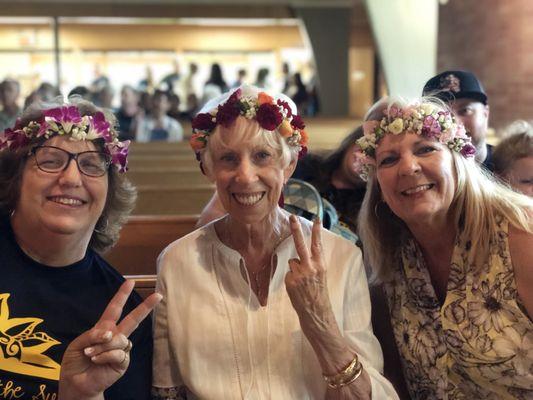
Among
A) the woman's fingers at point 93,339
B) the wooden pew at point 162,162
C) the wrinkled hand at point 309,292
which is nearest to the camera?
the woman's fingers at point 93,339

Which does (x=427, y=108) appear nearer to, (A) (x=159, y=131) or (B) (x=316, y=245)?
(B) (x=316, y=245)

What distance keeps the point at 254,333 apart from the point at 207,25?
1328 cm

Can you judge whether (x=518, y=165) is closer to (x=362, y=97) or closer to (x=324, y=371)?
(x=324, y=371)

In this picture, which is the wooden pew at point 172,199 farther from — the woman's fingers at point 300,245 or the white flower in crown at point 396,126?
the woman's fingers at point 300,245

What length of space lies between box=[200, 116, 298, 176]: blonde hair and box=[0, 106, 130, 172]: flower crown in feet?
0.97

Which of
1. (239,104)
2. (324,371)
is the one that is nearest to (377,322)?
(324,371)

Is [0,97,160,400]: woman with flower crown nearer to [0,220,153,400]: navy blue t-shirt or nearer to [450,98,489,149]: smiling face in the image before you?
[0,220,153,400]: navy blue t-shirt

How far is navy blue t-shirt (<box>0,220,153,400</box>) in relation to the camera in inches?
68.4

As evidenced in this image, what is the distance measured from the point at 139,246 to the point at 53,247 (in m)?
1.24

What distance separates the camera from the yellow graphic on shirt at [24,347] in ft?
5.68

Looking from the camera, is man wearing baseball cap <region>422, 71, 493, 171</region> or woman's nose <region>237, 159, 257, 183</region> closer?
woman's nose <region>237, 159, 257, 183</region>

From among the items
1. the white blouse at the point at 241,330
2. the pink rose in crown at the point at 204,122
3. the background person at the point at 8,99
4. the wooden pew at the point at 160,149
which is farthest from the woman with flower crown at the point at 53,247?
the background person at the point at 8,99

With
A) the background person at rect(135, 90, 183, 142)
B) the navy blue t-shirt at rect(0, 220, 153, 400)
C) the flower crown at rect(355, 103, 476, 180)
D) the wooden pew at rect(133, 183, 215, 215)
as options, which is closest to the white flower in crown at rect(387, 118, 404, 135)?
the flower crown at rect(355, 103, 476, 180)

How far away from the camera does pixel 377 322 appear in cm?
219
